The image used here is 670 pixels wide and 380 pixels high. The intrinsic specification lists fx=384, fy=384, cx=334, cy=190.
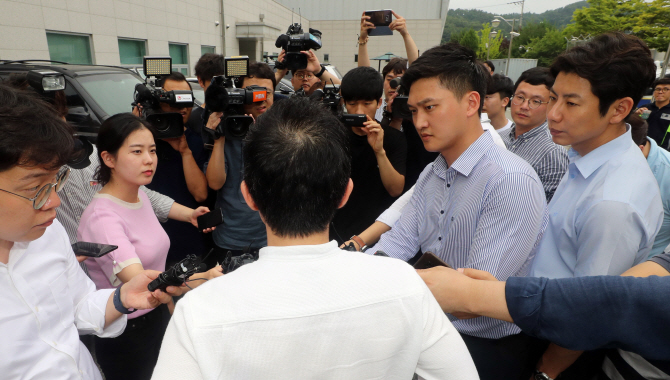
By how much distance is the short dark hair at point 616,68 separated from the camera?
1.56m

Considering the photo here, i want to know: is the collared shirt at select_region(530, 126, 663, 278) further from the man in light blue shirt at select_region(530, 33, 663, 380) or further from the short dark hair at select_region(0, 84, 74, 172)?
the short dark hair at select_region(0, 84, 74, 172)

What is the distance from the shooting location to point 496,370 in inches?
62.9

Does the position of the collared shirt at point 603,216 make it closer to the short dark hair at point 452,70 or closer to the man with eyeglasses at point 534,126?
the short dark hair at point 452,70

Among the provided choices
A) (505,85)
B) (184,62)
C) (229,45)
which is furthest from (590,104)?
(229,45)

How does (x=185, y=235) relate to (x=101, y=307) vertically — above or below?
below

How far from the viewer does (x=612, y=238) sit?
1330 millimetres

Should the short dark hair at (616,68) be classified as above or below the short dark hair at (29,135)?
above

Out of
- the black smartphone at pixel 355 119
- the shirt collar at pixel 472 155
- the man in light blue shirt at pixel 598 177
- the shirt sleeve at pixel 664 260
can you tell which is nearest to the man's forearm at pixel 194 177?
the black smartphone at pixel 355 119

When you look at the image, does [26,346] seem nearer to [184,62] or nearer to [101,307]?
[101,307]

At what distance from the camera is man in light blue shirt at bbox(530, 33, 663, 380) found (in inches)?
53.2

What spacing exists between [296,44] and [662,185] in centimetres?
282

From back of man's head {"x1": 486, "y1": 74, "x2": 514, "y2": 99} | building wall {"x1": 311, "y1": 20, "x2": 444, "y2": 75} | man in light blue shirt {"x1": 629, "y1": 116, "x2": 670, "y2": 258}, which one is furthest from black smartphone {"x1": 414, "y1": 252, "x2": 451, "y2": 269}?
building wall {"x1": 311, "y1": 20, "x2": 444, "y2": 75}

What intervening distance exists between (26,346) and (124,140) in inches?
47.9

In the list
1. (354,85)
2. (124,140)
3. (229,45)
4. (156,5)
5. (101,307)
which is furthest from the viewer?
(229,45)
